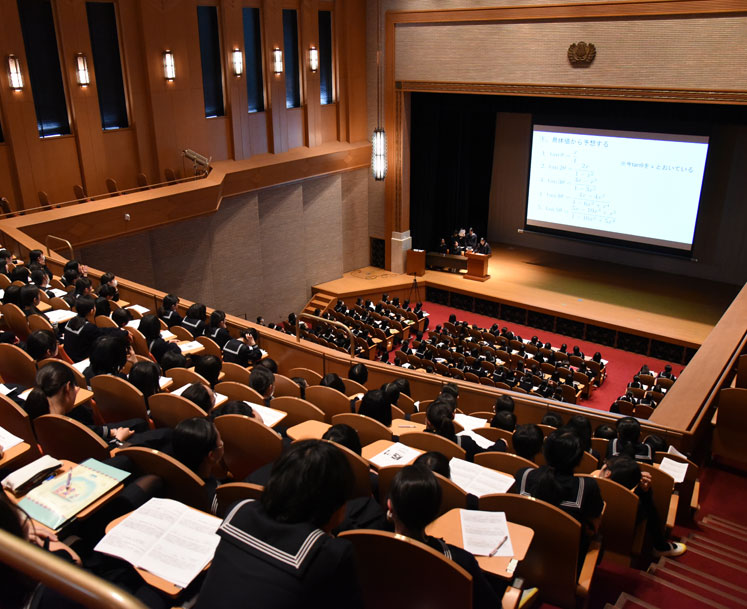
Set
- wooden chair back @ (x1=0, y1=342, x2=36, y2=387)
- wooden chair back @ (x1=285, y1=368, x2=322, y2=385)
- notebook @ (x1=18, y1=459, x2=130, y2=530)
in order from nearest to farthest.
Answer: notebook @ (x1=18, y1=459, x2=130, y2=530), wooden chair back @ (x1=0, y1=342, x2=36, y2=387), wooden chair back @ (x1=285, y1=368, x2=322, y2=385)

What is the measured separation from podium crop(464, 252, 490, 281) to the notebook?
14292mm

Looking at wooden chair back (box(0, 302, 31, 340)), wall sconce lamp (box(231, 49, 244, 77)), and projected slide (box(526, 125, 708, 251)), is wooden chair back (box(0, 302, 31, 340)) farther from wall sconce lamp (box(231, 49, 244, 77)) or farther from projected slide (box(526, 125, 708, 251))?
projected slide (box(526, 125, 708, 251))

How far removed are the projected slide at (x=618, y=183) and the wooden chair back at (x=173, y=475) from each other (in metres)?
14.3

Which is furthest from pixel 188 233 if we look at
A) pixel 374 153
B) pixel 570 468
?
pixel 570 468

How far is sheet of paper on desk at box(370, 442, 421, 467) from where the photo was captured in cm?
378

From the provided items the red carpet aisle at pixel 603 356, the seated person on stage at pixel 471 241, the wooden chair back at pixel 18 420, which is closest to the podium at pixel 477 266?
the seated person on stage at pixel 471 241

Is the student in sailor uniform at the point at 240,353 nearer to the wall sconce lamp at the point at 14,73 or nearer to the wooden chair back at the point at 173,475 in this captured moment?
the wooden chair back at the point at 173,475

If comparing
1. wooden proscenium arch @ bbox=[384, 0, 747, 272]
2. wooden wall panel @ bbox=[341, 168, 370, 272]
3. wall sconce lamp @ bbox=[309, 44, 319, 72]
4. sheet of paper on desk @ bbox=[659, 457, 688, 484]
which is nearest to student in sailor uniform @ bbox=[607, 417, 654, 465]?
sheet of paper on desk @ bbox=[659, 457, 688, 484]

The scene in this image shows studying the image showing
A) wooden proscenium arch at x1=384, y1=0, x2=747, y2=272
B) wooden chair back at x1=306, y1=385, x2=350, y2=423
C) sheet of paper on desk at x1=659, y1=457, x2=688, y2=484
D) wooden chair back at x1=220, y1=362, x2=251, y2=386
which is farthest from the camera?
wooden proscenium arch at x1=384, y1=0, x2=747, y2=272

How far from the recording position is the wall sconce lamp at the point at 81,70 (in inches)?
450

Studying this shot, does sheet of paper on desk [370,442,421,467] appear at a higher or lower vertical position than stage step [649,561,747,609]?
higher

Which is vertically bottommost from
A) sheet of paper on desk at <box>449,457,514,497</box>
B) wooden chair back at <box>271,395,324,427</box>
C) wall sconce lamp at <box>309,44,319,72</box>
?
wooden chair back at <box>271,395,324,427</box>

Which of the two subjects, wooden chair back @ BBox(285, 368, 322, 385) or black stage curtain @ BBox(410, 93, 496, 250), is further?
black stage curtain @ BBox(410, 93, 496, 250)

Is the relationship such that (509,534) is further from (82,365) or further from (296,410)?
(82,365)
